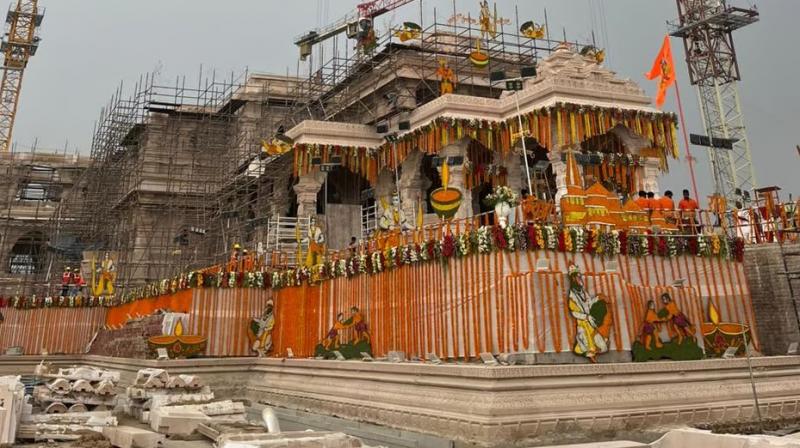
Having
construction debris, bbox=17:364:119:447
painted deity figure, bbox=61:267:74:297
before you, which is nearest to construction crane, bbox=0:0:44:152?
painted deity figure, bbox=61:267:74:297

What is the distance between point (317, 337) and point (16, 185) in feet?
110

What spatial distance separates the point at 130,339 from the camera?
20922 mm

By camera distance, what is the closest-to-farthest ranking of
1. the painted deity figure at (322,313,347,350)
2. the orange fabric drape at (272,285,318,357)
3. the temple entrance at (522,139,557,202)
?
the painted deity figure at (322,313,347,350) < the orange fabric drape at (272,285,318,357) < the temple entrance at (522,139,557,202)

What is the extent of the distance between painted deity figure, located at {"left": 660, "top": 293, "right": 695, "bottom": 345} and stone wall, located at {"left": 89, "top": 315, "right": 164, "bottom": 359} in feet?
47.5

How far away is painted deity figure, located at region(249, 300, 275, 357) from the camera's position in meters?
19.5

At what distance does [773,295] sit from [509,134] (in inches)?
385

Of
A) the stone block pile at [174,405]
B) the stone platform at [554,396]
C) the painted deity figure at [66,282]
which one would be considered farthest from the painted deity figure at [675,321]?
the painted deity figure at [66,282]

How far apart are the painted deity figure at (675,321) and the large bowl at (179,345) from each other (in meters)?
13.2

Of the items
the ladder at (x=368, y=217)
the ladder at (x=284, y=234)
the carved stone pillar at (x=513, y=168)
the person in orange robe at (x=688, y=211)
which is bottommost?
the person in orange robe at (x=688, y=211)

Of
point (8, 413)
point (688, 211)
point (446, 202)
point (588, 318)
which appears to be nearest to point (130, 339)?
point (8, 413)

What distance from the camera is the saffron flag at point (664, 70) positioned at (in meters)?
15.9

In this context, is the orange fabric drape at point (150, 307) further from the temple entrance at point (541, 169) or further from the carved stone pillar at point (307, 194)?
the temple entrance at point (541, 169)

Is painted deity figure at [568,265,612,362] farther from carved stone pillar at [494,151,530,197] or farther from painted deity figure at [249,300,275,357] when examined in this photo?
carved stone pillar at [494,151,530,197]

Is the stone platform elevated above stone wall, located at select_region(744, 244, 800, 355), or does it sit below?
below
